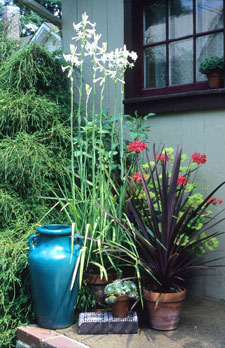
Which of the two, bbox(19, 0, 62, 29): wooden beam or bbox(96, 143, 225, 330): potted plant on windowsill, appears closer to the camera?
bbox(96, 143, 225, 330): potted plant on windowsill

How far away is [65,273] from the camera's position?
2791 millimetres

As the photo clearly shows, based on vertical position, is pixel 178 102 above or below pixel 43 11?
below

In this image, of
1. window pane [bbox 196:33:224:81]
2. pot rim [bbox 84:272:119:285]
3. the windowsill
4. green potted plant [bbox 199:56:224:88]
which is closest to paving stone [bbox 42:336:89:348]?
pot rim [bbox 84:272:119:285]

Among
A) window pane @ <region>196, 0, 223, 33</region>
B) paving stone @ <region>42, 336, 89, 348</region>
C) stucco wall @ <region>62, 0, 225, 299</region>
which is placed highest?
window pane @ <region>196, 0, 223, 33</region>

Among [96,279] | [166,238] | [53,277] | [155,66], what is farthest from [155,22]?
[53,277]

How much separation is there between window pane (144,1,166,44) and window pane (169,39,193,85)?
18 centimetres

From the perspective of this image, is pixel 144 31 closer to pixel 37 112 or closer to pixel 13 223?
pixel 37 112

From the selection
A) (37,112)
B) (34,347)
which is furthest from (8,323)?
(37,112)

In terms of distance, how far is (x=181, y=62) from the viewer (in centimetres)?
379

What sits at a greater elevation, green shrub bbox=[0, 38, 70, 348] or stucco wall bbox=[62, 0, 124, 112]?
stucco wall bbox=[62, 0, 124, 112]

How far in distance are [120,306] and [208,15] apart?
7.87 ft

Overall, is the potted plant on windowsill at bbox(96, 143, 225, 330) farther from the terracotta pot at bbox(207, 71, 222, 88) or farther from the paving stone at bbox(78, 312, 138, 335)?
the terracotta pot at bbox(207, 71, 222, 88)

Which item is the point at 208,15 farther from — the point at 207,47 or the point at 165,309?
the point at 165,309

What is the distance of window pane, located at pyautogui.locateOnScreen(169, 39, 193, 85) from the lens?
12.2 feet
